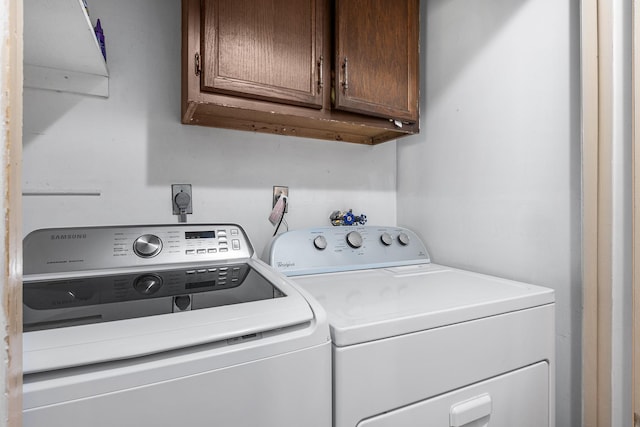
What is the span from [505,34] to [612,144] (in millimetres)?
572

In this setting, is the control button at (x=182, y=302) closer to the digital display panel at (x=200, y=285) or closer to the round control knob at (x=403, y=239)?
the digital display panel at (x=200, y=285)

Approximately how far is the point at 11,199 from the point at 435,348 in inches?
30.8

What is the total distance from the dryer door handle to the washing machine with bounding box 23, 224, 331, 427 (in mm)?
361

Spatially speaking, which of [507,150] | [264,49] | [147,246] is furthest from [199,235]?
[507,150]

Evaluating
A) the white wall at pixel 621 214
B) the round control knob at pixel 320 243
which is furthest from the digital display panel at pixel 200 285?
the white wall at pixel 621 214

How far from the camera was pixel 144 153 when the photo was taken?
1143 millimetres

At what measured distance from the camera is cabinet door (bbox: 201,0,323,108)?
934 millimetres

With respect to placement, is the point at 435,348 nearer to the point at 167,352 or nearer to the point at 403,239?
the point at 167,352

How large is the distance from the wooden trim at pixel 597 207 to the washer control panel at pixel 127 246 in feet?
3.51

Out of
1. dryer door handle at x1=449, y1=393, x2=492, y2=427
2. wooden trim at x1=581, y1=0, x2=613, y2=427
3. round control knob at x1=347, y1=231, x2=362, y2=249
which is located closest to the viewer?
dryer door handle at x1=449, y1=393, x2=492, y2=427

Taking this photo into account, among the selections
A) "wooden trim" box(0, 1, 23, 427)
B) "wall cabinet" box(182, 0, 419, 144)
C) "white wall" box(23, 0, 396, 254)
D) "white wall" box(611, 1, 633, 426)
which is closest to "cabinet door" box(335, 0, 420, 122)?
"wall cabinet" box(182, 0, 419, 144)

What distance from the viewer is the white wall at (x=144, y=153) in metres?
1.02

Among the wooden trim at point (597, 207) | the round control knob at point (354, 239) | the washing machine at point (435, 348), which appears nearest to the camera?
the washing machine at point (435, 348)

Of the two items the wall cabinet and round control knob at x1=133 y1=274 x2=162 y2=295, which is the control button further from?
the wall cabinet
